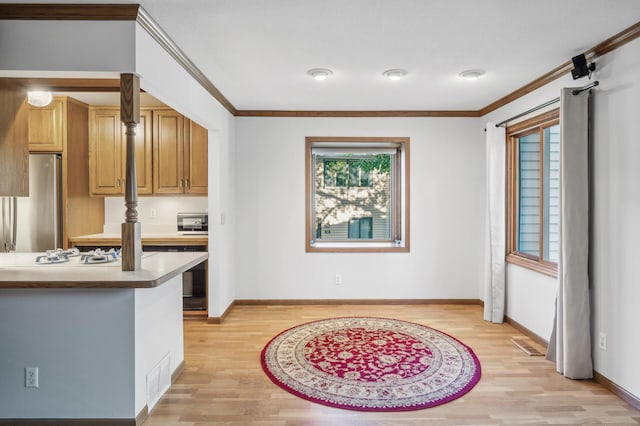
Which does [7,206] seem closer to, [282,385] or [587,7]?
[282,385]

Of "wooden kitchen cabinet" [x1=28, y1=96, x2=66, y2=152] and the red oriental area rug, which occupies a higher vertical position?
"wooden kitchen cabinet" [x1=28, y1=96, x2=66, y2=152]

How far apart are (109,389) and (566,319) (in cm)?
316

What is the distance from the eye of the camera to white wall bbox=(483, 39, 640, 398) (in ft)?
8.20

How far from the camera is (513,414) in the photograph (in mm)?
2393

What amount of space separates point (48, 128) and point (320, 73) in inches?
119

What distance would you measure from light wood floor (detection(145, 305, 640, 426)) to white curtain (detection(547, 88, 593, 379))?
23 cm

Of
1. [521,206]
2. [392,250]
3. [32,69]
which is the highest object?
[32,69]

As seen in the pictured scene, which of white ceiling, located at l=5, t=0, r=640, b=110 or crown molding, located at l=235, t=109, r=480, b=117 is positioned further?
crown molding, located at l=235, t=109, r=480, b=117

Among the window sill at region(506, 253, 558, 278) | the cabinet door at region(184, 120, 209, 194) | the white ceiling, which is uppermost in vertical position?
the white ceiling

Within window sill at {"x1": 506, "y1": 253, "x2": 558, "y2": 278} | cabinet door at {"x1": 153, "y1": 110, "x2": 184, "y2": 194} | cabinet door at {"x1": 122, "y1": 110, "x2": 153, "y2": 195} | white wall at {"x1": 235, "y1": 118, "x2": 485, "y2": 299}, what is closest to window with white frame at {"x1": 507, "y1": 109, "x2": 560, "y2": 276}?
window sill at {"x1": 506, "y1": 253, "x2": 558, "y2": 278}

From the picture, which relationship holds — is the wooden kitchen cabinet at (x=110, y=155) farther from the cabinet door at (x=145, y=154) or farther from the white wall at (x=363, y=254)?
the white wall at (x=363, y=254)

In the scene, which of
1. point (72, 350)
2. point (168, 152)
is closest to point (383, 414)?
point (72, 350)

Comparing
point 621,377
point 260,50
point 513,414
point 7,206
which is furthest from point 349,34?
point 7,206

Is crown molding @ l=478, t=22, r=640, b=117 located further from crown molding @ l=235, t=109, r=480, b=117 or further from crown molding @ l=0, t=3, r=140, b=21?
crown molding @ l=0, t=3, r=140, b=21
